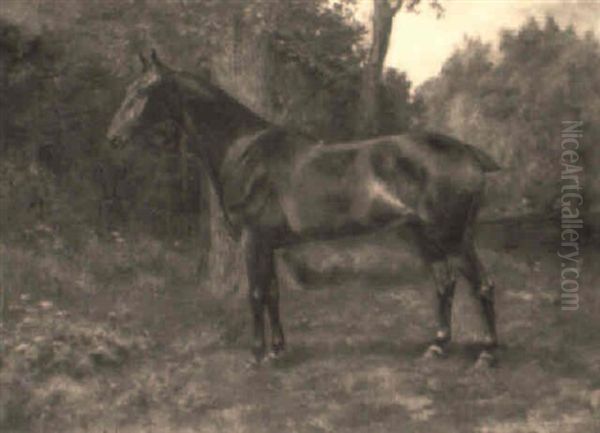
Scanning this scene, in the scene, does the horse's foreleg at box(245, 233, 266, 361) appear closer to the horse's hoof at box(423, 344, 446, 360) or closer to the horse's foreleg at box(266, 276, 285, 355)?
the horse's foreleg at box(266, 276, 285, 355)

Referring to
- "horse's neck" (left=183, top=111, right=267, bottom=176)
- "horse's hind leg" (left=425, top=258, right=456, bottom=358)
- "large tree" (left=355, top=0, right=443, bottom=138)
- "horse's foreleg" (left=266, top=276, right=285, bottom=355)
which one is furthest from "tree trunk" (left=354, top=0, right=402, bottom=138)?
"horse's foreleg" (left=266, top=276, right=285, bottom=355)

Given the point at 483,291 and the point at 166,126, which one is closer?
the point at 483,291

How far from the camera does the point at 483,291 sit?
4.63 metres

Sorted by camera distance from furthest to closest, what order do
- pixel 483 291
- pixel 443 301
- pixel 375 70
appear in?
pixel 375 70 < pixel 443 301 < pixel 483 291

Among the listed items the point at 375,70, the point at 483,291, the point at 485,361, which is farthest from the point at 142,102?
the point at 485,361

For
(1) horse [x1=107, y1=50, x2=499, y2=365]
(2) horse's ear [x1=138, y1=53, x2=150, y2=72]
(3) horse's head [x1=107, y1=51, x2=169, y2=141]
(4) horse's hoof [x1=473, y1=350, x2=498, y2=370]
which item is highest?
(2) horse's ear [x1=138, y1=53, x2=150, y2=72]

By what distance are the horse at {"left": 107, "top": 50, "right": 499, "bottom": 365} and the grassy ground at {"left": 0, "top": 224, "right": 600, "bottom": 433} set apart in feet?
0.58

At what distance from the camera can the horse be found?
15.1 ft

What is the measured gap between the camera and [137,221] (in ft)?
17.1

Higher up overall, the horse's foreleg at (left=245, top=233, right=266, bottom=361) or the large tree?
the large tree

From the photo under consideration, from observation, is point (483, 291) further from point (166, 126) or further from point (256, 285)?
point (166, 126)

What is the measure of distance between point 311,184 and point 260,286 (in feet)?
2.09

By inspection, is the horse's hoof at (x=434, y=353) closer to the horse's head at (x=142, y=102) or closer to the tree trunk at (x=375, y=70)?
the tree trunk at (x=375, y=70)

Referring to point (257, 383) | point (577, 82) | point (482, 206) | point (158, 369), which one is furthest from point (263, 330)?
point (577, 82)
